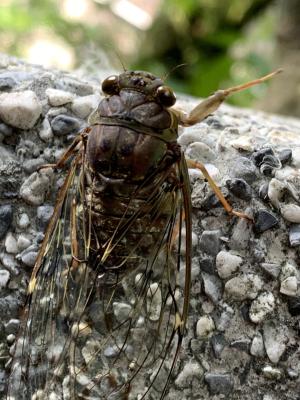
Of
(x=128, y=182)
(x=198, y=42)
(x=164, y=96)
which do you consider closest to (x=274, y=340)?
(x=128, y=182)

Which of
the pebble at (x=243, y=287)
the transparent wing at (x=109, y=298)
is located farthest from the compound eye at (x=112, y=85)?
the pebble at (x=243, y=287)

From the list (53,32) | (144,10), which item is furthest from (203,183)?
(144,10)

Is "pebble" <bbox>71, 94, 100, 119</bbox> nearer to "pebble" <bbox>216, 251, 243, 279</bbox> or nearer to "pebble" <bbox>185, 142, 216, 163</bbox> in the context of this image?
"pebble" <bbox>185, 142, 216, 163</bbox>

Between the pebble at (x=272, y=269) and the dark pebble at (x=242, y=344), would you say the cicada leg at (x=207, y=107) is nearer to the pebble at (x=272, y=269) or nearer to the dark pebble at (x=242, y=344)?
the pebble at (x=272, y=269)

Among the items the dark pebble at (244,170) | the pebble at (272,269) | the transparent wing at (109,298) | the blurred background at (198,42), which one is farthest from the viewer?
the blurred background at (198,42)

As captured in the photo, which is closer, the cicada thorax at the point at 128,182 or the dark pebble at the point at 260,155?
the cicada thorax at the point at 128,182

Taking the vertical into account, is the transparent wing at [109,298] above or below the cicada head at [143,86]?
below
